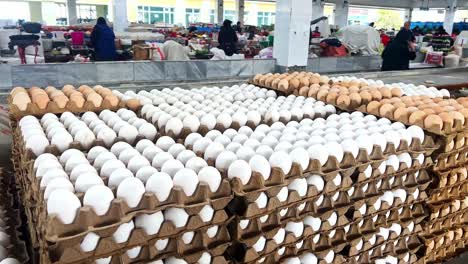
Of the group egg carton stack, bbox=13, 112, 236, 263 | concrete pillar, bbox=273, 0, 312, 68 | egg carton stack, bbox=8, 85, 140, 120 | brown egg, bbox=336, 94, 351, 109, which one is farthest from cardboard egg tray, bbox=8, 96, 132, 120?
concrete pillar, bbox=273, 0, 312, 68

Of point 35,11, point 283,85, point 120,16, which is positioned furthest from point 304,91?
point 35,11

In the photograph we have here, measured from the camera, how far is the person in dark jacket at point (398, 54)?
732 centimetres

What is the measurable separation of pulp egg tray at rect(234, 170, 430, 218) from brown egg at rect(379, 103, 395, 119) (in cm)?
46

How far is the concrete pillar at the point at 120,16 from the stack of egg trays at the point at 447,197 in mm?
11745

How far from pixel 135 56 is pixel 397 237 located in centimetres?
642

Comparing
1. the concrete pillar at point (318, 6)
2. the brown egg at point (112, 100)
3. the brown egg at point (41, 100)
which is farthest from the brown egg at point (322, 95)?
the concrete pillar at point (318, 6)

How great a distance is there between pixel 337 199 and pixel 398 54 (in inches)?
246

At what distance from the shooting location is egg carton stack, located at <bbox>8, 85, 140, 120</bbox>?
2.59 metres

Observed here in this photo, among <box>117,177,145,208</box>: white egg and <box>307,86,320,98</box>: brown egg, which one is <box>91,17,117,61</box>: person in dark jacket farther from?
<box>117,177,145,208</box>: white egg

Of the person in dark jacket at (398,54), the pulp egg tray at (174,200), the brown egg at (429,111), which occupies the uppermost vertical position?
the person in dark jacket at (398,54)

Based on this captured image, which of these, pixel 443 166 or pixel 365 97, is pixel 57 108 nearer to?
pixel 365 97

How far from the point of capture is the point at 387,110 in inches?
111

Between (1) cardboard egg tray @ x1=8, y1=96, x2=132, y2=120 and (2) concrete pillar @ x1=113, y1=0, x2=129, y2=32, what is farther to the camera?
(2) concrete pillar @ x1=113, y1=0, x2=129, y2=32

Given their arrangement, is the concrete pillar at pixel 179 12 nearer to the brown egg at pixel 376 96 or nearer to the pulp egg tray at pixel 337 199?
the brown egg at pixel 376 96
